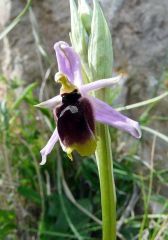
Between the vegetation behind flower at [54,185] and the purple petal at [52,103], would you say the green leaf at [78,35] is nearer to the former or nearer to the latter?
the purple petal at [52,103]

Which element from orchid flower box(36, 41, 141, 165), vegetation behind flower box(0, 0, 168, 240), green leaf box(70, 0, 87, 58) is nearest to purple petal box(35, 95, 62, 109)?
orchid flower box(36, 41, 141, 165)

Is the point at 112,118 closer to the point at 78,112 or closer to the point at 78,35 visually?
the point at 78,112

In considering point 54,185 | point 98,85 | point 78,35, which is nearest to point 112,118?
point 98,85

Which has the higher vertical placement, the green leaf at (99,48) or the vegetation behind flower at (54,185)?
the green leaf at (99,48)

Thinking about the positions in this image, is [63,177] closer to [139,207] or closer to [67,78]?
[139,207]

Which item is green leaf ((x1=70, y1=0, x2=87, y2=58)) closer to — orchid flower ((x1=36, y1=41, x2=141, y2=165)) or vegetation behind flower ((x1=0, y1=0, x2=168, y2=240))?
orchid flower ((x1=36, y1=41, x2=141, y2=165))

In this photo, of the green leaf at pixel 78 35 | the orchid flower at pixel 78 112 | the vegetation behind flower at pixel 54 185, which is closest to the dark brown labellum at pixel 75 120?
the orchid flower at pixel 78 112
